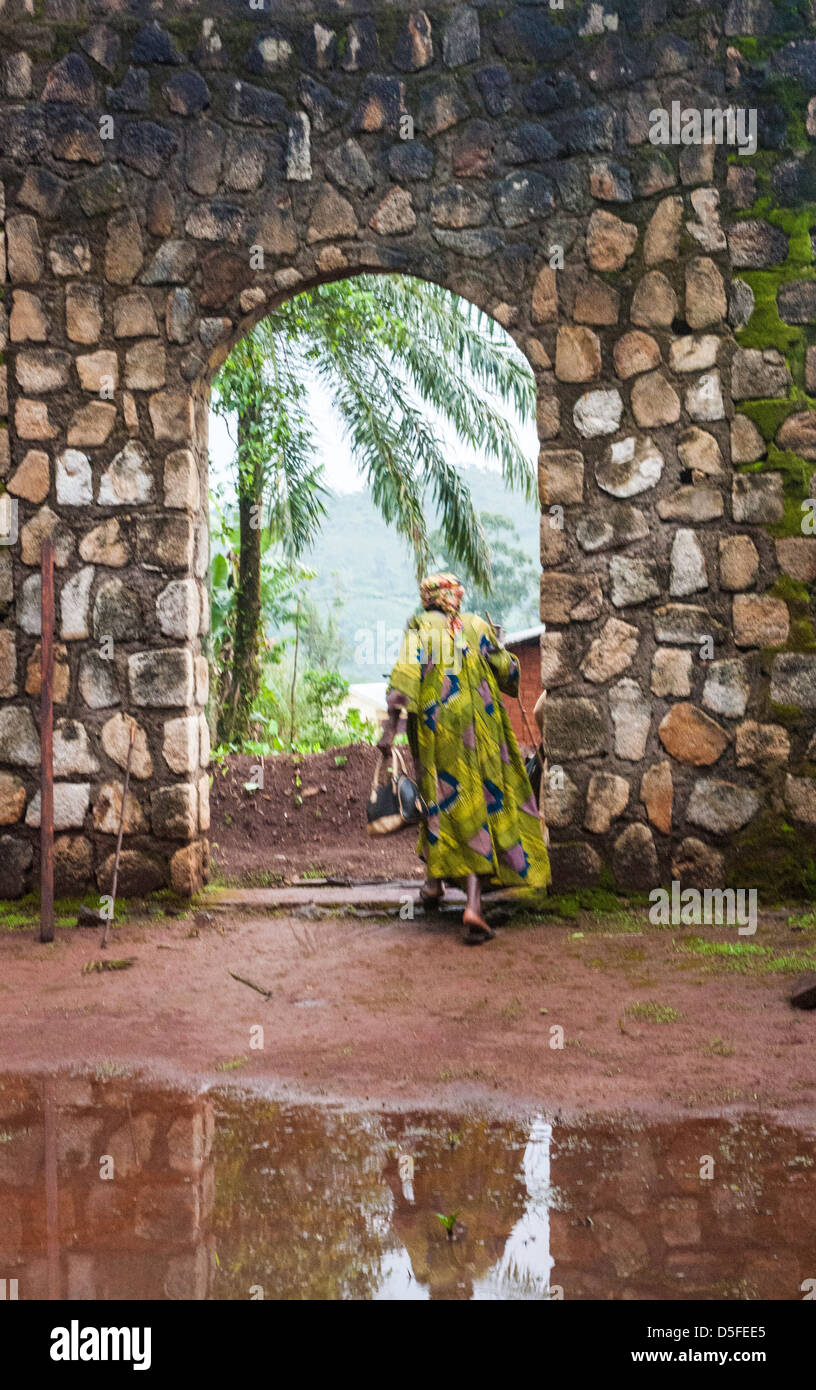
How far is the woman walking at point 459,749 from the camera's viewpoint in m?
5.43

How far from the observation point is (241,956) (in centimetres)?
500

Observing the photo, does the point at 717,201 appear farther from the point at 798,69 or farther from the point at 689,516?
the point at 689,516

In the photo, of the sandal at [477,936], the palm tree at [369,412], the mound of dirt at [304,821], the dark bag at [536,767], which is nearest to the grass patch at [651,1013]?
the sandal at [477,936]

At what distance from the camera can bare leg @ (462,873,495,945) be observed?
17.0ft

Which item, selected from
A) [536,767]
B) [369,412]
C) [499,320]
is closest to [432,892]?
[536,767]

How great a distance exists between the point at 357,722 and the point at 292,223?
6102 mm

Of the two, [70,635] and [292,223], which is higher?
[292,223]

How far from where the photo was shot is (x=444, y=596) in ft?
18.3

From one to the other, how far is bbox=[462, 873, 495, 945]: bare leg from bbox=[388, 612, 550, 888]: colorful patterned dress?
0.13m

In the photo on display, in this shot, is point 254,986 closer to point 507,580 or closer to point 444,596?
point 444,596

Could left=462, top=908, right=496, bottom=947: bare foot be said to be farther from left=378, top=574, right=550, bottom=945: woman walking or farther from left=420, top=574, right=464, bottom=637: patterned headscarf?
left=420, top=574, right=464, bottom=637: patterned headscarf

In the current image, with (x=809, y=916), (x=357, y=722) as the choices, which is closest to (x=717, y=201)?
(x=809, y=916)

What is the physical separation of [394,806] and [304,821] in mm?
2689

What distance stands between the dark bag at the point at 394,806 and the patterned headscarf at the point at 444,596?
2.17 ft
